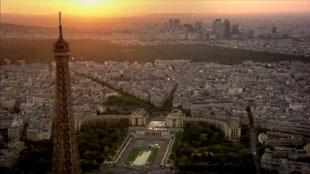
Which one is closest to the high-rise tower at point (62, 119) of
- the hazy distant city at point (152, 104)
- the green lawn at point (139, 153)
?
the hazy distant city at point (152, 104)

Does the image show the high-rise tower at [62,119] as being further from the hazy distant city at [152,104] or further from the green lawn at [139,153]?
the green lawn at [139,153]

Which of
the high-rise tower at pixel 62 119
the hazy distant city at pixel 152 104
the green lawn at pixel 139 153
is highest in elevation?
the high-rise tower at pixel 62 119

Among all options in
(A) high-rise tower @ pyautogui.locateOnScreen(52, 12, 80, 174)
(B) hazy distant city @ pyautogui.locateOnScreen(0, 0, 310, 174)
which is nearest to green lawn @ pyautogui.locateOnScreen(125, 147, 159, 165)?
(B) hazy distant city @ pyautogui.locateOnScreen(0, 0, 310, 174)

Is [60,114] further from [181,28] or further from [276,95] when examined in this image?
[181,28]

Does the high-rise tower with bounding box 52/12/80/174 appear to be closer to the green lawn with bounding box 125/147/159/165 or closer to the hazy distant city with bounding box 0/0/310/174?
the hazy distant city with bounding box 0/0/310/174

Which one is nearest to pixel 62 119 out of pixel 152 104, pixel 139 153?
pixel 139 153

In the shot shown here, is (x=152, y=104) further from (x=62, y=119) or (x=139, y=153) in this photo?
(x=62, y=119)
